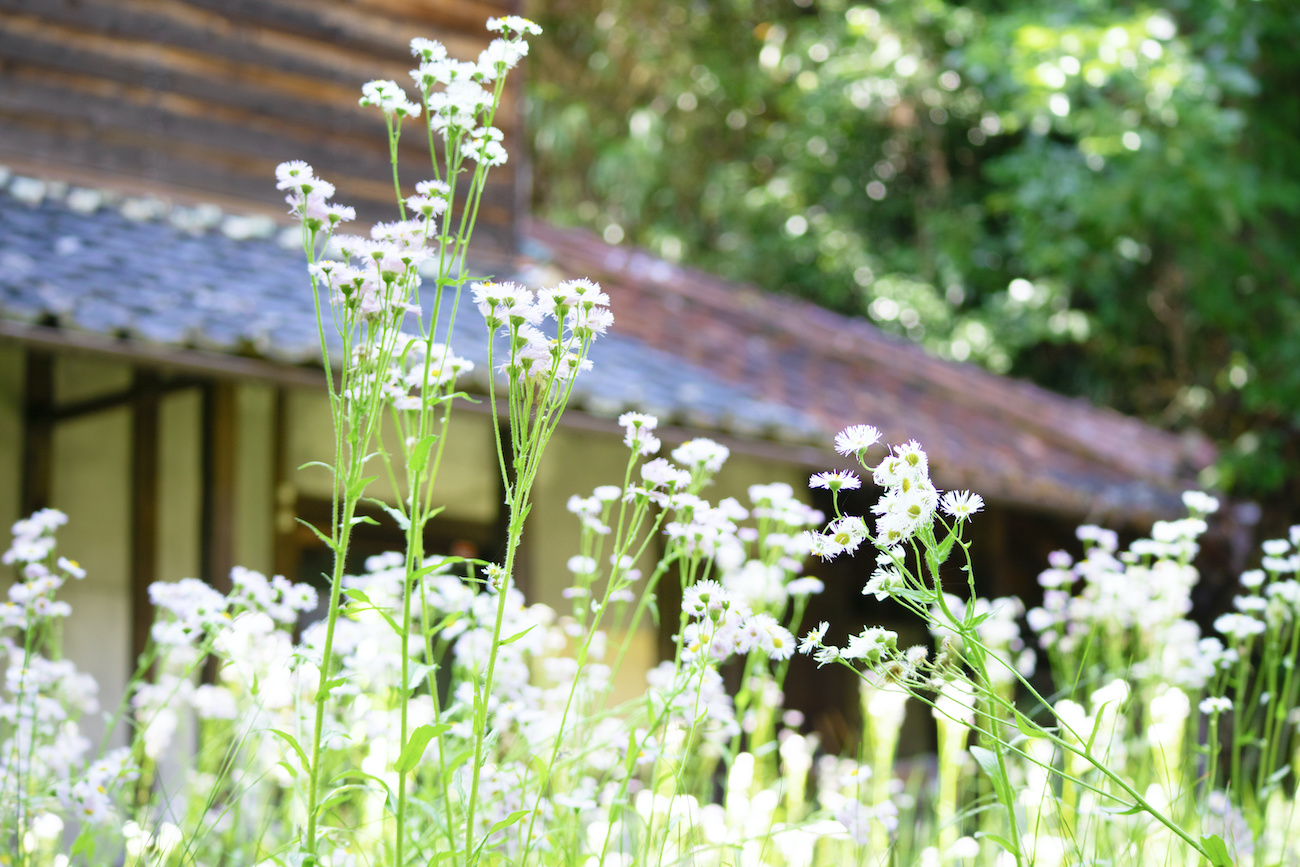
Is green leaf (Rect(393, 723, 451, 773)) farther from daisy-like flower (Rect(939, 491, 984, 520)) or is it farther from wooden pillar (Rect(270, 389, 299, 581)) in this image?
wooden pillar (Rect(270, 389, 299, 581))

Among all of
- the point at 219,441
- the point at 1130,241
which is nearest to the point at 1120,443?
the point at 1130,241

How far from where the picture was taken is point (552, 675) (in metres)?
2.05

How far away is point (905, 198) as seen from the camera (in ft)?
33.8

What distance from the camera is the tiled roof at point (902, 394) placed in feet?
18.4

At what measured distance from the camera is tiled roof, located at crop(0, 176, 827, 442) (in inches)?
133

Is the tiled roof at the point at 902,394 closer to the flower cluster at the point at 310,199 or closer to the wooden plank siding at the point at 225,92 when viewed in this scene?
the wooden plank siding at the point at 225,92

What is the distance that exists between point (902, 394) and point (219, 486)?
3.83m

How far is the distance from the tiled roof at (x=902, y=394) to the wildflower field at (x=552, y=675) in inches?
112

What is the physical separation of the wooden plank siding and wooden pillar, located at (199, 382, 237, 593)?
1.71 m

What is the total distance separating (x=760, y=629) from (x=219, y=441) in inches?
125

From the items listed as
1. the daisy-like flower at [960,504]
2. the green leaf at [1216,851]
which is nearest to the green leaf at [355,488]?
the daisy-like flower at [960,504]

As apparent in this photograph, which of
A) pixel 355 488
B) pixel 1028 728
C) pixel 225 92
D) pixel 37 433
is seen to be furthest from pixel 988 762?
pixel 225 92

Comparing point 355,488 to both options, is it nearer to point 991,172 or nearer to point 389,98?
point 389,98

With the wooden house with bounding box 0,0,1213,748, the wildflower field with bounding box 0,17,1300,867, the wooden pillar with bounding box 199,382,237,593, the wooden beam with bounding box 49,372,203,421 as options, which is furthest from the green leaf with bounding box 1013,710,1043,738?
the wooden beam with bounding box 49,372,203,421
